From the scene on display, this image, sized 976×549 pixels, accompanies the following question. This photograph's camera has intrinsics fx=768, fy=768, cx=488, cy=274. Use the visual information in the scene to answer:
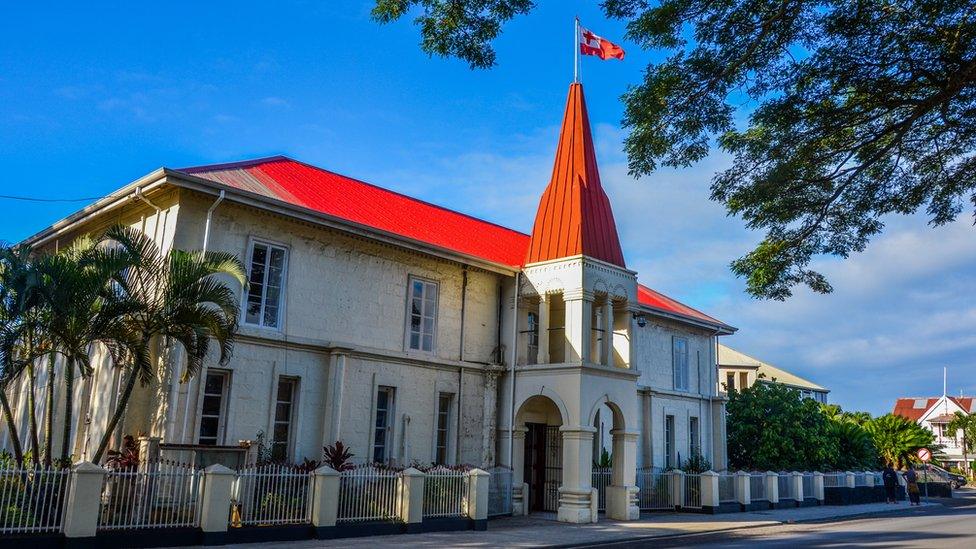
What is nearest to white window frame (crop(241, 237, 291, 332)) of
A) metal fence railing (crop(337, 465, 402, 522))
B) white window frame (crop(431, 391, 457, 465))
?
metal fence railing (crop(337, 465, 402, 522))

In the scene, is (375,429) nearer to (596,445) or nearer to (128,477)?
(128,477)

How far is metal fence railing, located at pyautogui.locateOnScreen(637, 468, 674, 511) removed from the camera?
22.2m

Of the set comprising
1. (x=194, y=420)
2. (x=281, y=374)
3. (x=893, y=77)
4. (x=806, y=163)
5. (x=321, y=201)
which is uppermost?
(x=321, y=201)

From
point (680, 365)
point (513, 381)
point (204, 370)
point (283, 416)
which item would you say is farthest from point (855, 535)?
point (204, 370)

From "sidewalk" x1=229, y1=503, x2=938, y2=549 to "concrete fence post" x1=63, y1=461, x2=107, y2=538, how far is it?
253 cm

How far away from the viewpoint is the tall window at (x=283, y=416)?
52.3 ft

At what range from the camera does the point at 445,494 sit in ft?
52.3

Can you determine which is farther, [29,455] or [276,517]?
[29,455]

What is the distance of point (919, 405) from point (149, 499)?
108155 mm

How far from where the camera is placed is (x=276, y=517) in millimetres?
13234

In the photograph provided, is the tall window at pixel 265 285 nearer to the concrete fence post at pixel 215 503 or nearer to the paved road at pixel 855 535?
the concrete fence post at pixel 215 503

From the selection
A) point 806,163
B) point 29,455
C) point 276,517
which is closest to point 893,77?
point 806,163

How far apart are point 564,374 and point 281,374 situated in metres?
6.76

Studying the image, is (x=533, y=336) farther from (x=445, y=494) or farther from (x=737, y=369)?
(x=737, y=369)
